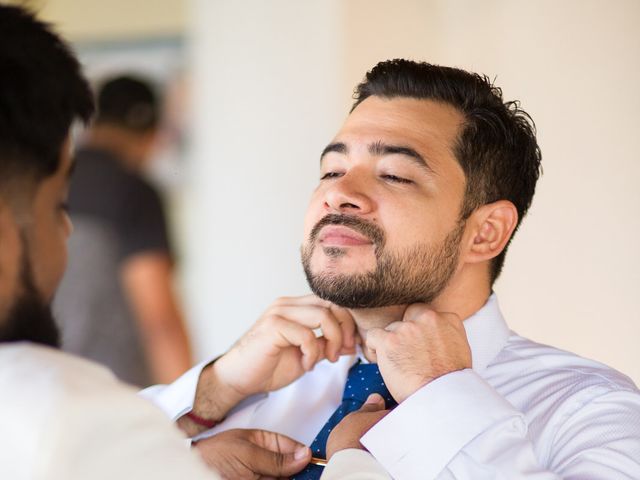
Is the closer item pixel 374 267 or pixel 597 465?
pixel 597 465

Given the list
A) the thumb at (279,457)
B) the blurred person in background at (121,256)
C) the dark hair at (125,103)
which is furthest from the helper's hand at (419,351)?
the dark hair at (125,103)

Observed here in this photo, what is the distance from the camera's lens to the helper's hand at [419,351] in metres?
1.42

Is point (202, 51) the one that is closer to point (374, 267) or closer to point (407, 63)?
point (407, 63)

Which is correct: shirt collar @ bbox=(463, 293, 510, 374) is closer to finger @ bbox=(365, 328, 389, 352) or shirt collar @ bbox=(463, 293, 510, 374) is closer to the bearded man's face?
the bearded man's face

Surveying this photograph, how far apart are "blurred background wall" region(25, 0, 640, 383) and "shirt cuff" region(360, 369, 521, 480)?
2.60ft

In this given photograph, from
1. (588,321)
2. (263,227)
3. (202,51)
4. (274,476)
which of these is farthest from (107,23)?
(274,476)

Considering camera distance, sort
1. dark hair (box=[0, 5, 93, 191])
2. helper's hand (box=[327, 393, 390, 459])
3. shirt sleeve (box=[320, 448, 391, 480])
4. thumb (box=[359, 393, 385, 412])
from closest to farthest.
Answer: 1. dark hair (box=[0, 5, 93, 191])
2. shirt sleeve (box=[320, 448, 391, 480])
3. helper's hand (box=[327, 393, 390, 459])
4. thumb (box=[359, 393, 385, 412])

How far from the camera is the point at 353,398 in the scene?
1.63 metres

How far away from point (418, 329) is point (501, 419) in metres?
0.21

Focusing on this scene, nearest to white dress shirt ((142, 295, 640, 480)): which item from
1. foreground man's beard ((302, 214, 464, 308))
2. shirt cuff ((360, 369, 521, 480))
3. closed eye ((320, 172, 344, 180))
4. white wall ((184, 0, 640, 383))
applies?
shirt cuff ((360, 369, 521, 480))

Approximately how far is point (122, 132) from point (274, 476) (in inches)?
76.8

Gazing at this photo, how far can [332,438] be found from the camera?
56.8 inches

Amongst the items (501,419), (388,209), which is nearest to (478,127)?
(388,209)

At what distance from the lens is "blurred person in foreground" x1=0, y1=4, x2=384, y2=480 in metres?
0.90
